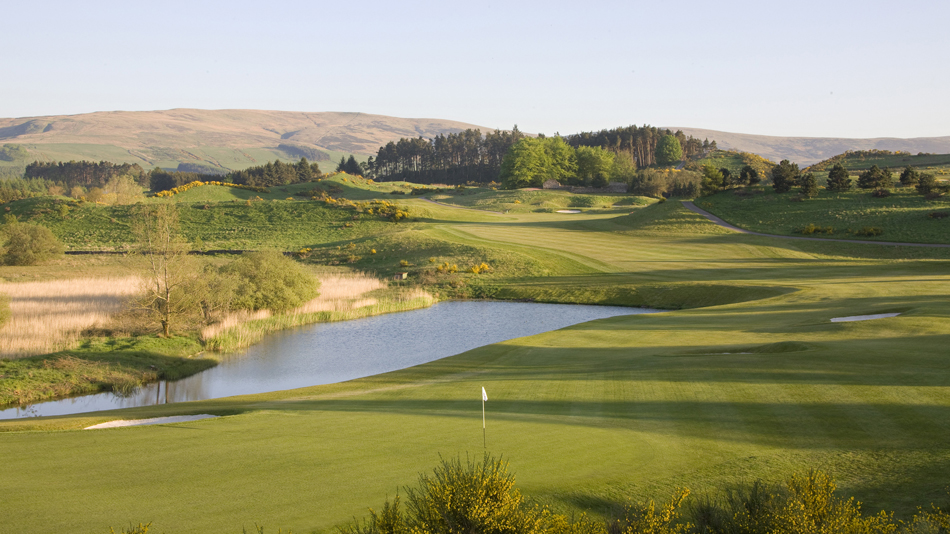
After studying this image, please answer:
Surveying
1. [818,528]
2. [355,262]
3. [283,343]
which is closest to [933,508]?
[818,528]

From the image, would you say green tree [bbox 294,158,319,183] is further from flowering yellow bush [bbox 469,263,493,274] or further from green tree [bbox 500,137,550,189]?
flowering yellow bush [bbox 469,263,493,274]

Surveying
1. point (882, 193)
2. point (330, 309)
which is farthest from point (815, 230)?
point (330, 309)

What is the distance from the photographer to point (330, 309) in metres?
35.5

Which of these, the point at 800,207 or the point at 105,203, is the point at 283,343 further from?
the point at 105,203

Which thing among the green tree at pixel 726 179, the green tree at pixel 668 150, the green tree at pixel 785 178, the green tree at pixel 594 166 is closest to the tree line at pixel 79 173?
the green tree at pixel 594 166

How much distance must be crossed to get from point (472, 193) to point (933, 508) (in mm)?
104933

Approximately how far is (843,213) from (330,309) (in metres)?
43.2

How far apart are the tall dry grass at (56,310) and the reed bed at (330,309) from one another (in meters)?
4.64

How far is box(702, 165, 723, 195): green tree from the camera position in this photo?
210 feet

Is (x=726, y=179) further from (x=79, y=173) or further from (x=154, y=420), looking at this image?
(x=79, y=173)

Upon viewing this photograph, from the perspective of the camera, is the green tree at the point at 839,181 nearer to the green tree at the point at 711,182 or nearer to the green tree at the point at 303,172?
the green tree at the point at 711,182

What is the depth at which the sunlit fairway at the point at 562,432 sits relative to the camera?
7609 mm

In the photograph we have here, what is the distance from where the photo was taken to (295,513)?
697cm

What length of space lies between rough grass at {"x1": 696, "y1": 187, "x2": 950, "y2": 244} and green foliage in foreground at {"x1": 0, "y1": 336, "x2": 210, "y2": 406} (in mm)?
47090
